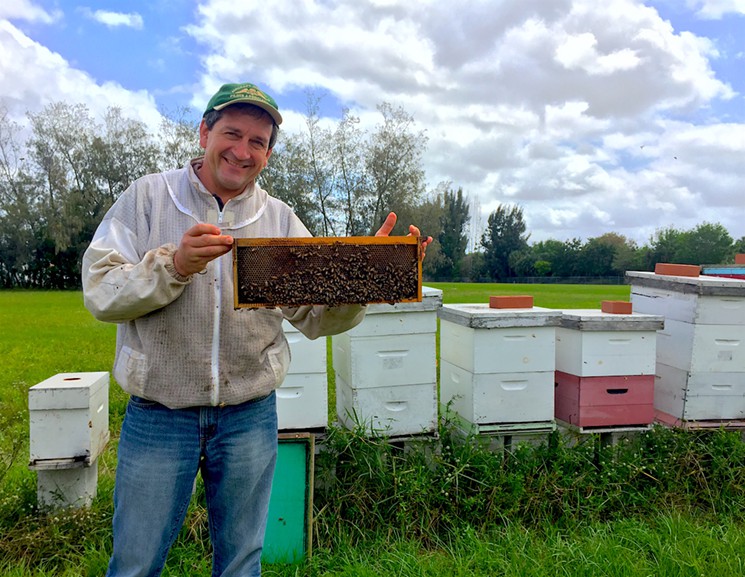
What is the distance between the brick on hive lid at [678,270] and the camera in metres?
4.68

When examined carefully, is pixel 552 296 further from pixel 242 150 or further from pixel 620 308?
pixel 242 150

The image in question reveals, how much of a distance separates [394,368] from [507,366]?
2.69 feet

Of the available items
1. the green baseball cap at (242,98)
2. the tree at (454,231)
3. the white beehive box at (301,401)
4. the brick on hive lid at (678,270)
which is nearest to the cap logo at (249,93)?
the green baseball cap at (242,98)

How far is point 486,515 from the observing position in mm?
3762

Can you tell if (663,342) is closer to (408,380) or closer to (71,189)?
(408,380)

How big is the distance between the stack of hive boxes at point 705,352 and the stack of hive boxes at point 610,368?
0.33m

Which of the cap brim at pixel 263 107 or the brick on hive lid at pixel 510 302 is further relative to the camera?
the brick on hive lid at pixel 510 302

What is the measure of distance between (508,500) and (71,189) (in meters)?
39.1

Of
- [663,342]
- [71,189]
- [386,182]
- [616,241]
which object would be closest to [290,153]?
[386,182]

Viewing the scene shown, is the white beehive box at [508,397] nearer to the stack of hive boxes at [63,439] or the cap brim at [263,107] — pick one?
the cap brim at [263,107]

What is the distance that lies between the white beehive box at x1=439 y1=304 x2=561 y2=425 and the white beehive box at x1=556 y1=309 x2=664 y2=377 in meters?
0.27

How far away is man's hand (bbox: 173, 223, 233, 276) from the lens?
188 centimetres

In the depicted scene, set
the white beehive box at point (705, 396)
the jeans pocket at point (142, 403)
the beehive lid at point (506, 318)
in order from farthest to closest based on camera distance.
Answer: the white beehive box at point (705, 396) < the beehive lid at point (506, 318) < the jeans pocket at point (142, 403)

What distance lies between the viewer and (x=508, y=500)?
3.81 metres
